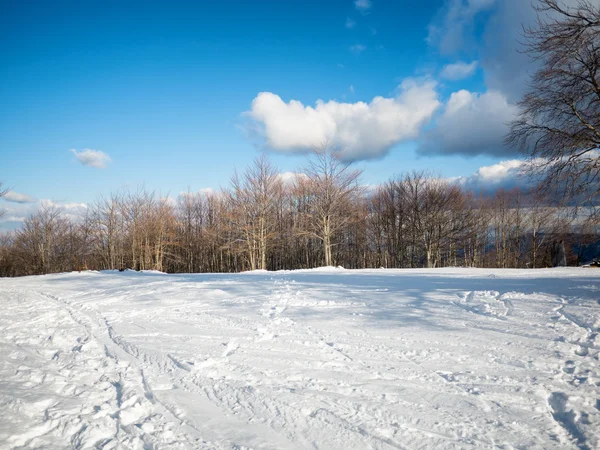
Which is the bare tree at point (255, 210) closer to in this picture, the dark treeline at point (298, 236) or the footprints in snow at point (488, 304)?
the dark treeline at point (298, 236)

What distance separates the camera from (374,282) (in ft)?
28.9

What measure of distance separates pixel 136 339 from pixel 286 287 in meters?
4.64

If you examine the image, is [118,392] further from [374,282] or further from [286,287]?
[374,282]

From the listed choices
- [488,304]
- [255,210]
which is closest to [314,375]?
[488,304]

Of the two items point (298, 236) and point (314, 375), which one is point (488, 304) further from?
point (298, 236)

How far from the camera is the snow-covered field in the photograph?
2.32 metres

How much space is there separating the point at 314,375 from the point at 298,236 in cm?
2103

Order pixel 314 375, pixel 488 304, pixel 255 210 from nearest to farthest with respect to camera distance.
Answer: pixel 314 375 → pixel 488 304 → pixel 255 210

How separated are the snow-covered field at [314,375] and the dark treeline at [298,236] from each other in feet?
53.7

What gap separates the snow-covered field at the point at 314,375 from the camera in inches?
91.4

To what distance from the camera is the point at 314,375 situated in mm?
3254

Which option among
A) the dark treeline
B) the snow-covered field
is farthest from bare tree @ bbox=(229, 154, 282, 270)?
the snow-covered field

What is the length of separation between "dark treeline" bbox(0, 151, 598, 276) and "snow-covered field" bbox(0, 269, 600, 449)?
645 inches

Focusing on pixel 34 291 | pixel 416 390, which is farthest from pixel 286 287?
pixel 34 291
